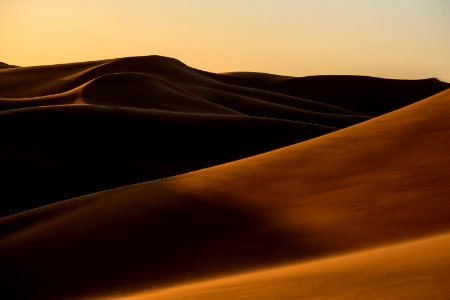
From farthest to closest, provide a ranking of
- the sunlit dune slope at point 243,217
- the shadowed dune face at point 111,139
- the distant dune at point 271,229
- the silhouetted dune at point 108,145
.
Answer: the shadowed dune face at point 111,139 < the silhouetted dune at point 108,145 < the sunlit dune slope at point 243,217 < the distant dune at point 271,229

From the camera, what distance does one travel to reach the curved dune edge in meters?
3.41

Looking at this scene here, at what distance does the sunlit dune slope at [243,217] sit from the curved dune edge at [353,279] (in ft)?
0.93

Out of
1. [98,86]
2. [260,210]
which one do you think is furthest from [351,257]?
[98,86]

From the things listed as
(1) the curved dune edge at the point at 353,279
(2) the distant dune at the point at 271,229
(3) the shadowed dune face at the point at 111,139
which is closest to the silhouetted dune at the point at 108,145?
(3) the shadowed dune face at the point at 111,139

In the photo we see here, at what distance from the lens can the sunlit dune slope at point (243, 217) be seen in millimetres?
5645

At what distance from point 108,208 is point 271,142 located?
15896 mm

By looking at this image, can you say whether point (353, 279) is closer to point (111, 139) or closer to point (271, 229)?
point (271, 229)

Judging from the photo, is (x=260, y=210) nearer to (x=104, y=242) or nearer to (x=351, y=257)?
(x=104, y=242)

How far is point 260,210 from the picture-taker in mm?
6863

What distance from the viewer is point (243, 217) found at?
22.1ft

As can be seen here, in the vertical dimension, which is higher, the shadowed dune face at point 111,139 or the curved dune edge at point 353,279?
the shadowed dune face at point 111,139

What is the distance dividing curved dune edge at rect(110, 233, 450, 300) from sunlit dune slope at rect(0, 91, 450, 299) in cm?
28

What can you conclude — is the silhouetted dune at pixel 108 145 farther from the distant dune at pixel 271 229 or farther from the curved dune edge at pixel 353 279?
the curved dune edge at pixel 353 279

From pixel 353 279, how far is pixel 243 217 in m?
2.94
